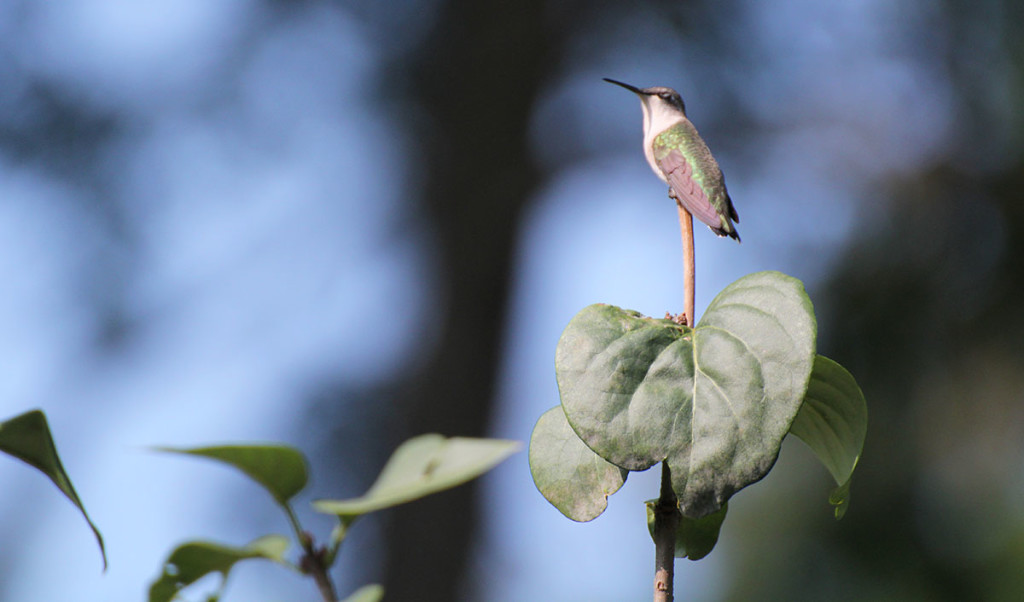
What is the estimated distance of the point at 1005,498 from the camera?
7.04 feet

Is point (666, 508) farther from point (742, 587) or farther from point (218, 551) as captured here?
point (742, 587)

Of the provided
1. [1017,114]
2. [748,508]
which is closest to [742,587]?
[748,508]

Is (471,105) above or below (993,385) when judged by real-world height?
above

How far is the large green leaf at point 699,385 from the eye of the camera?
302mm

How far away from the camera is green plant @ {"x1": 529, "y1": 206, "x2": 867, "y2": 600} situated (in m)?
0.30

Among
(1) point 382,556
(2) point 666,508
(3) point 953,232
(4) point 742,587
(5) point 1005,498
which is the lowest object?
(4) point 742,587

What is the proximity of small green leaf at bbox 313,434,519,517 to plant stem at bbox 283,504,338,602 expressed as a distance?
23 millimetres

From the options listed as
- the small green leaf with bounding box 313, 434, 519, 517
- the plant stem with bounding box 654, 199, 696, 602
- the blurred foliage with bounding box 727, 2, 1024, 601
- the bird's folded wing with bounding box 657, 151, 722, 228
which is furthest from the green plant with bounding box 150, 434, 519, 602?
the blurred foliage with bounding box 727, 2, 1024, 601

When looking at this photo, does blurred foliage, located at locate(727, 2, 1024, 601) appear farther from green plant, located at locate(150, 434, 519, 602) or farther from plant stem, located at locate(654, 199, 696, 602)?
green plant, located at locate(150, 434, 519, 602)

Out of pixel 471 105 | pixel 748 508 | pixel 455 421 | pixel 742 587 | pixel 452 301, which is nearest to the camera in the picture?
pixel 742 587

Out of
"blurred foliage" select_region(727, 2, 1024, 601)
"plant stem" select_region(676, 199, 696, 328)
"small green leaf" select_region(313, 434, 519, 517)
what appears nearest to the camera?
"small green leaf" select_region(313, 434, 519, 517)

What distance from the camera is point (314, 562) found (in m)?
0.25

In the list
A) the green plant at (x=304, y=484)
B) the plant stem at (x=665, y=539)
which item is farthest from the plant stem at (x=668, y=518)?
the green plant at (x=304, y=484)

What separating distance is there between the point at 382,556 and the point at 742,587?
1.34 metres
